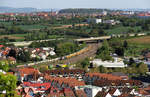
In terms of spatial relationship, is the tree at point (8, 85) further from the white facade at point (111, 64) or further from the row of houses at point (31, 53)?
the row of houses at point (31, 53)

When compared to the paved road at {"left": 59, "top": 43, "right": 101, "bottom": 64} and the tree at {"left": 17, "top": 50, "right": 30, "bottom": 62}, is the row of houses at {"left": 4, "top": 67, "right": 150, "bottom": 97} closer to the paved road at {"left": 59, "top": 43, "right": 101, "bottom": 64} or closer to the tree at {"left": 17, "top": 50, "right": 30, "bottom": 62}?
the paved road at {"left": 59, "top": 43, "right": 101, "bottom": 64}

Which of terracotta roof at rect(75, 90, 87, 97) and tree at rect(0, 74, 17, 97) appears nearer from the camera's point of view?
tree at rect(0, 74, 17, 97)

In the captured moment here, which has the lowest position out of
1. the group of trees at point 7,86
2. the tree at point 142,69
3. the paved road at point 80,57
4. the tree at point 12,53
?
the paved road at point 80,57

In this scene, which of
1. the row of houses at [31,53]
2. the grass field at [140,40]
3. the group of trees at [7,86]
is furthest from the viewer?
the grass field at [140,40]

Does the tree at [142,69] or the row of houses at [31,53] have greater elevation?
the tree at [142,69]

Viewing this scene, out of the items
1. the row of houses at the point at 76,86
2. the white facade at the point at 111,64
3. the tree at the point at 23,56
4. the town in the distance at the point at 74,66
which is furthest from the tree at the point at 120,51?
the row of houses at the point at 76,86

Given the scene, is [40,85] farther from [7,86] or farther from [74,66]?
[74,66]

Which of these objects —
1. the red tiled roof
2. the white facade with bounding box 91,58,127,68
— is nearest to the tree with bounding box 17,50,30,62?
the white facade with bounding box 91,58,127,68

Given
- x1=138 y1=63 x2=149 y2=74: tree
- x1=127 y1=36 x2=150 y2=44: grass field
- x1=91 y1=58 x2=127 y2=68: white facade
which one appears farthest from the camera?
x1=127 y1=36 x2=150 y2=44: grass field

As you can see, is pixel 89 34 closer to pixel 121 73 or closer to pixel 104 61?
pixel 104 61

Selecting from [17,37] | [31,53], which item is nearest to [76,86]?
[31,53]

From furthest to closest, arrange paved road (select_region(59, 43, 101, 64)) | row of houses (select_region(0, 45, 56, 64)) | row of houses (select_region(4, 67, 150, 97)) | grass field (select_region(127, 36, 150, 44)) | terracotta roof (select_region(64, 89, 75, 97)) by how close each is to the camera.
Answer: grass field (select_region(127, 36, 150, 44)) < row of houses (select_region(0, 45, 56, 64)) < paved road (select_region(59, 43, 101, 64)) < row of houses (select_region(4, 67, 150, 97)) < terracotta roof (select_region(64, 89, 75, 97))

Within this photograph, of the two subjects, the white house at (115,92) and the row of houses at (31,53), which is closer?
the white house at (115,92)
